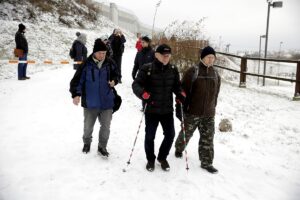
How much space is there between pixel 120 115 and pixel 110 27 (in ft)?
97.9

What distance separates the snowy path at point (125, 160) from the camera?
12.8 ft

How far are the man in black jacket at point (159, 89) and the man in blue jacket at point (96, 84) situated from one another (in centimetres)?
63

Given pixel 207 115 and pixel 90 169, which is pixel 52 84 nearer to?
pixel 90 169

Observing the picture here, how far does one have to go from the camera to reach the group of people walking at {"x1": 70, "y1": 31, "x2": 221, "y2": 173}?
13.8 ft

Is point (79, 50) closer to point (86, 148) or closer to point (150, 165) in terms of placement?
point (86, 148)

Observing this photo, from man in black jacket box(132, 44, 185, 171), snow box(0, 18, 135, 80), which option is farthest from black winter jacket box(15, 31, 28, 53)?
man in black jacket box(132, 44, 185, 171)

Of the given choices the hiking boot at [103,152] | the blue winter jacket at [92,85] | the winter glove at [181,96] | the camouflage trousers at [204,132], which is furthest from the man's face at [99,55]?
the camouflage trousers at [204,132]

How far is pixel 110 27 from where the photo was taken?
35.4 m

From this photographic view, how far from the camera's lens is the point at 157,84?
420 centimetres

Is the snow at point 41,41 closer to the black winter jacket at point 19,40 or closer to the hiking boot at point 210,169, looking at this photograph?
the black winter jacket at point 19,40

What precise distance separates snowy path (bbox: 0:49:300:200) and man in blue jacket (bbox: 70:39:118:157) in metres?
0.89

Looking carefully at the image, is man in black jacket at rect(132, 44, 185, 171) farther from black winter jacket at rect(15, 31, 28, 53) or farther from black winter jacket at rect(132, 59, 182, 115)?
black winter jacket at rect(15, 31, 28, 53)

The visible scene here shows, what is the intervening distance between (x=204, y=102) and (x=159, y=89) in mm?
779

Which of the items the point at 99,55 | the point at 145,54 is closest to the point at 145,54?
the point at 145,54
